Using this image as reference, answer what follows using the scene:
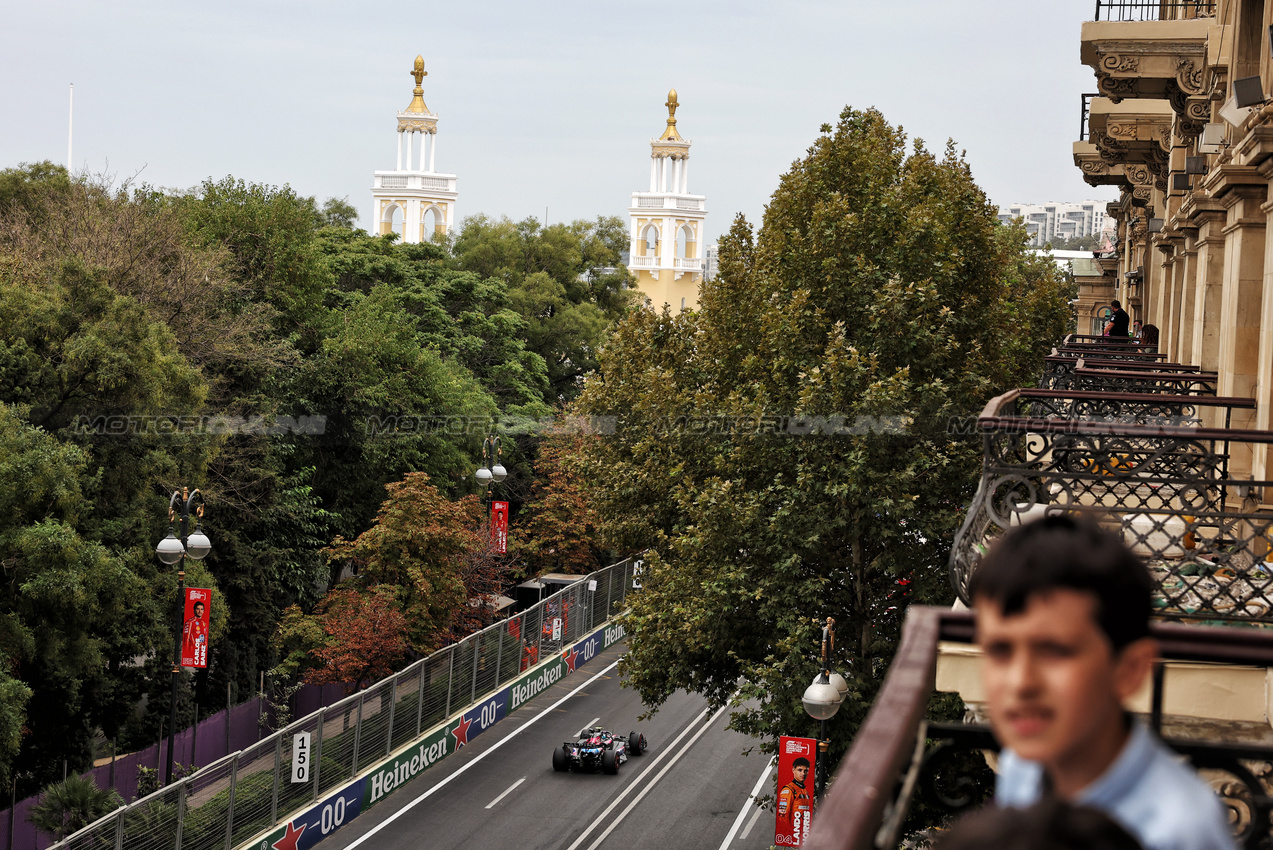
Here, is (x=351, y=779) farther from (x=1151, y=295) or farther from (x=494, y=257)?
(x=494, y=257)

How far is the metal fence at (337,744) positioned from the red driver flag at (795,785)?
29.6 ft

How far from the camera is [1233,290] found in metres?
12.9

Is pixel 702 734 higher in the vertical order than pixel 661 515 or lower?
lower

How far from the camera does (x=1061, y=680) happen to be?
6.08 ft

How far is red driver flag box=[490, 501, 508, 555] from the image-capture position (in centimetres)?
3825

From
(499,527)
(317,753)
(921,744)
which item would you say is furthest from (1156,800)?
(499,527)

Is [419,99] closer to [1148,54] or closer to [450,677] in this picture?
[450,677]

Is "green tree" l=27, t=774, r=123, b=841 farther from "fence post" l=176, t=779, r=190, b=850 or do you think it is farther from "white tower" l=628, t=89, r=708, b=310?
"white tower" l=628, t=89, r=708, b=310

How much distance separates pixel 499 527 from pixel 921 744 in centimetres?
3571

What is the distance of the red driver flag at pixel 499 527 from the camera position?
38250 mm

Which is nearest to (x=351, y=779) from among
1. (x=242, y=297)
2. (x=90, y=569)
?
(x=90, y=569)

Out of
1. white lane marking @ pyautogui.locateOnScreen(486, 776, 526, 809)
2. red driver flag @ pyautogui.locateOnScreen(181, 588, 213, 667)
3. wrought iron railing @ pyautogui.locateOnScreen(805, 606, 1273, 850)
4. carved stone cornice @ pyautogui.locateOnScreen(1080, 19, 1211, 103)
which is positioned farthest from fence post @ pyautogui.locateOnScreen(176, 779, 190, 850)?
wrought iron railing @ pyautogui.locateOnScreen(805, 606, 1273, 850)

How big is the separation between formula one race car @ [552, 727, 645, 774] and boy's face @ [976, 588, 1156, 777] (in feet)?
95.5

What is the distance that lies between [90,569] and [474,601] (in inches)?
601
